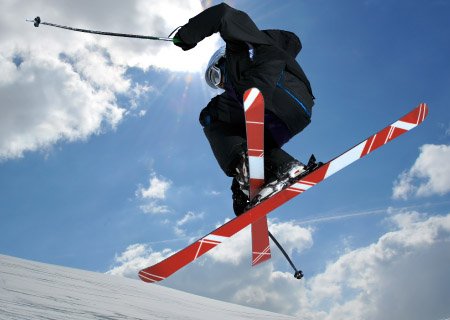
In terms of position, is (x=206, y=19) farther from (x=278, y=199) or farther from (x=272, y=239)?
(x=272, y=239)

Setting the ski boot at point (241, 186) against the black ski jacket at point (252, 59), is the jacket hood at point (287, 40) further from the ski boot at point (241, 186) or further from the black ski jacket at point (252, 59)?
the ski boot at point (241, 186)

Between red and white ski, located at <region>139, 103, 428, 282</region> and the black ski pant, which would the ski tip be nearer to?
red and white ski, located at <region>139, 103, 428, 282</region>

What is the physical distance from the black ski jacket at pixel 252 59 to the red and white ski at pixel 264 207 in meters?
0.81

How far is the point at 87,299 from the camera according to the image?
2.85m

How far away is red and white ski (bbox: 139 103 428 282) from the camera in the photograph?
449cm

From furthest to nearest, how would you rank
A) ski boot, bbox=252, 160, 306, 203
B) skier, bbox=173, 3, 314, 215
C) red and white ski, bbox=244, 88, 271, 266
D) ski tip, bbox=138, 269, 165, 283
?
skier, bbox=173, 3, 314, 215
ski boot, bbox=252, 160, 306, 203
red and white ski, bbox=244, 88, 271, 266
ski tip, bbox=138, 269, 165, 283

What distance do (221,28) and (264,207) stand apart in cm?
214

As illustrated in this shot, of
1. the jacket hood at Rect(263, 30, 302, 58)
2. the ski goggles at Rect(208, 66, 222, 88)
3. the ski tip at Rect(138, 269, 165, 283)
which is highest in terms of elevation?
the jacket hood at Rect(263, 30, 302, 58)

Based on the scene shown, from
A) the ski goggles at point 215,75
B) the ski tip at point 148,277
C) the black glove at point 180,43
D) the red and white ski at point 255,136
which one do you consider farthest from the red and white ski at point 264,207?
the black glove at point 180,43

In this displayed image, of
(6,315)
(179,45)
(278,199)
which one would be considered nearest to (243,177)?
(278,199)

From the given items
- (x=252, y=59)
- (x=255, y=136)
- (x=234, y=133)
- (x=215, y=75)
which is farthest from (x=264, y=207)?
(x=215, y=75)

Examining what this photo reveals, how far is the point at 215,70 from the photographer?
19.1 feet

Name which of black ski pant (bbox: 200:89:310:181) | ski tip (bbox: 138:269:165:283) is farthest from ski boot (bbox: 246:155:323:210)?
ski tip (bbox: 138:269:165:283)

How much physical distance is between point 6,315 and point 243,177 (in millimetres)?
3621
